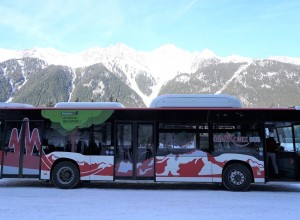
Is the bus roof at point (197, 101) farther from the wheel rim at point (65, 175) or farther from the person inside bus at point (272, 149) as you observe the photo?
the wheel rim at point (65, 175)

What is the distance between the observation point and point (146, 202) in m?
9.44

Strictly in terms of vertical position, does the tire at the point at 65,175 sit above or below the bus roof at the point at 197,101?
below

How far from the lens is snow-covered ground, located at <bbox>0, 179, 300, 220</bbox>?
7.97m

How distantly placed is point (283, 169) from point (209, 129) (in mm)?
2777

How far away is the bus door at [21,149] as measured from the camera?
11820 mm

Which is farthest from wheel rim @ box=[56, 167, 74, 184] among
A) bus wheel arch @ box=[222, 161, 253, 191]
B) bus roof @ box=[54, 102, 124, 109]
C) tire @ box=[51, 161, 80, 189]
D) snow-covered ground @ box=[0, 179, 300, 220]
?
bus wheel arch @ box=[222, 161, 253, 191]

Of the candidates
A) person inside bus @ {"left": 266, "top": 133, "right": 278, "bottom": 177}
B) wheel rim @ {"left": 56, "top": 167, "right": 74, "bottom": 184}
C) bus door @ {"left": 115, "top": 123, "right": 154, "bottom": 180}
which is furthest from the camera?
wheel rim @ {"left": 56, "top": 167, "right": 74, "bottom": 184}

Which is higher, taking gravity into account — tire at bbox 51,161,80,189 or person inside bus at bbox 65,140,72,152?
person inside bus at bbox 65,140,72,152

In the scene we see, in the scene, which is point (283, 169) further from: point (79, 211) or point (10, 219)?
point (10, 219)

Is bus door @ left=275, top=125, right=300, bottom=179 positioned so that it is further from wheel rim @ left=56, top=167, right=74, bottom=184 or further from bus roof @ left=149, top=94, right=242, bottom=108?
wheel rim @ left=56, top=167, right=74, bottom=184

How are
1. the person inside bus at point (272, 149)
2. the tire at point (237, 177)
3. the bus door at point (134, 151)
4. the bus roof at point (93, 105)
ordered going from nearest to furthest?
the tire at point (237, 177) < the bus door at point (134, 151) < the person inside bus at point (272, 149) < the bus roof at point (93, 105)

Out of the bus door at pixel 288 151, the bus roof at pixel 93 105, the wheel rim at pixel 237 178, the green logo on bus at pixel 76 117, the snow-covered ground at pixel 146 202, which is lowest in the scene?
the snow-covered ground at pixel 146 202

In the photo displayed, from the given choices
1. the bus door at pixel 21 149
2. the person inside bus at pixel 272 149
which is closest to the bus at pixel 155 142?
the bus door at pixel 21 149

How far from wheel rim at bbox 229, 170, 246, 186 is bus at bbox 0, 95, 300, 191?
3 cm
